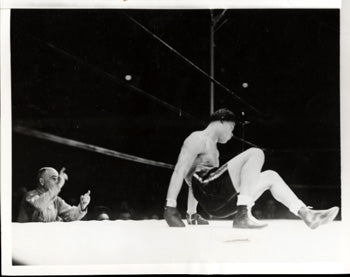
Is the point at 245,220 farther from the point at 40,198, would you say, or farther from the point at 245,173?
the point at 40,198

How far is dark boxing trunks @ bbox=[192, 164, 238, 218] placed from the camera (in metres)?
1.40

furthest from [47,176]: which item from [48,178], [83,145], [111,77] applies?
[111,77]

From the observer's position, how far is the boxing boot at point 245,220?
55.1 inches

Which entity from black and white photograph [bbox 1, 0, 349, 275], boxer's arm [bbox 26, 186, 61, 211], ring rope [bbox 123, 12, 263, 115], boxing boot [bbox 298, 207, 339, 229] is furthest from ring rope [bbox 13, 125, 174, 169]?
boxing boot [bbox 298, 207, 339, 229]

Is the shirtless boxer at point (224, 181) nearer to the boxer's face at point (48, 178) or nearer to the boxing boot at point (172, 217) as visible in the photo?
the boxing boot at point (172, 217)

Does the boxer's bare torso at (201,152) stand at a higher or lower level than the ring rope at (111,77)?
lower

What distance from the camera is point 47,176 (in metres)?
1.38

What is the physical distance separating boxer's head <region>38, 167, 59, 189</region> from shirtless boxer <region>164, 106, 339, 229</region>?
0.90 ft

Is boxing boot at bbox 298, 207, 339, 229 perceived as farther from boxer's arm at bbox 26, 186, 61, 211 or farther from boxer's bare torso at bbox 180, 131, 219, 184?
boxer's arm at bbox 26, 186, 61, 211

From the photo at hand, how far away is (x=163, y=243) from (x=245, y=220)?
0.67 ft

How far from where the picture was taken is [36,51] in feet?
4.54

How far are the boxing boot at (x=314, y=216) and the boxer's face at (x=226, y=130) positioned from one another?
0.25 metres

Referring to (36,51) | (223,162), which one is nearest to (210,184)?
(223,162)

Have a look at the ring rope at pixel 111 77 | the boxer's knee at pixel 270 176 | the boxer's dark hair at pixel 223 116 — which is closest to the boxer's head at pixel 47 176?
the ring rope at pixel 111 77
